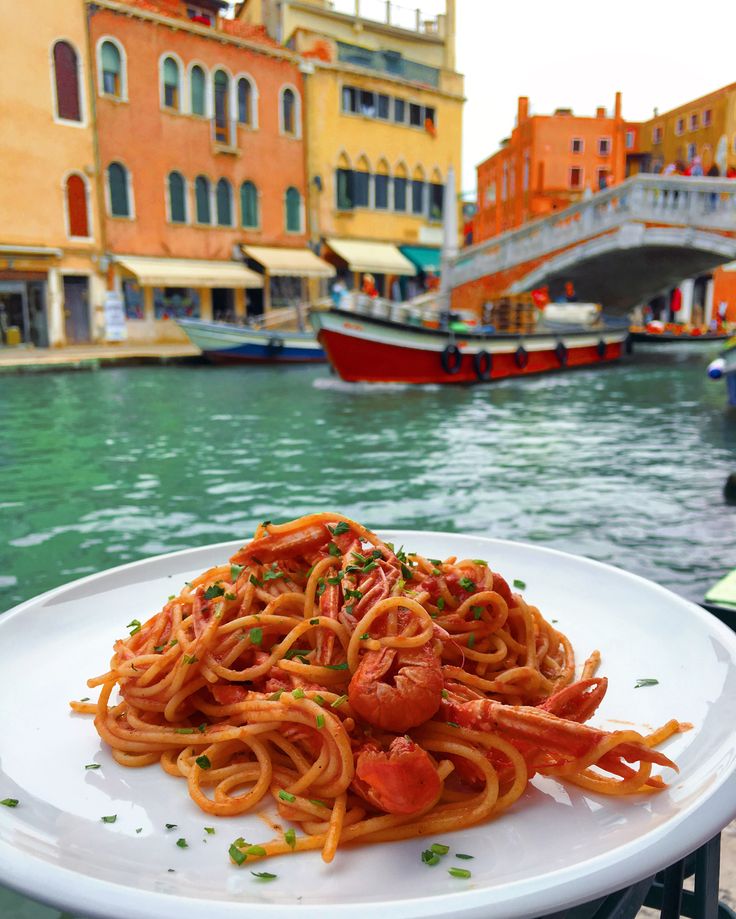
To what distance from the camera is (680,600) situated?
167 cm

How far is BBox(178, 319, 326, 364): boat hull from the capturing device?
2191 cm

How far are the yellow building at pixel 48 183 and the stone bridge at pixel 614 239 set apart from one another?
41.0ft

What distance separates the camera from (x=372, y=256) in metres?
30.3

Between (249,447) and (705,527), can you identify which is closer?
(705,527)

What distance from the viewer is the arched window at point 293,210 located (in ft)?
95.1

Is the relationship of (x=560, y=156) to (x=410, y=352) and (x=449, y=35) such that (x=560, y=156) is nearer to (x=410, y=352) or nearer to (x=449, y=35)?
(x=449, y=35)

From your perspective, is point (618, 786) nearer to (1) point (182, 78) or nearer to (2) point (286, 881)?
(2) point (286, 881)

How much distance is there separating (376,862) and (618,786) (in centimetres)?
38

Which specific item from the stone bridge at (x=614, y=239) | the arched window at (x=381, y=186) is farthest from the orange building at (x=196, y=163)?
the stone bridge at (x=614, y=239)

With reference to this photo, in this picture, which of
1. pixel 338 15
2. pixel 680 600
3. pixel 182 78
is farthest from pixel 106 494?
pixel 338 15

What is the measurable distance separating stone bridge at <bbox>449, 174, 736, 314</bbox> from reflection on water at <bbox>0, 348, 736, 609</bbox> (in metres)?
7.12

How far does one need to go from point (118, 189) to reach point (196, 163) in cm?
308

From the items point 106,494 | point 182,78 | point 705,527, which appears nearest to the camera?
point 705,527

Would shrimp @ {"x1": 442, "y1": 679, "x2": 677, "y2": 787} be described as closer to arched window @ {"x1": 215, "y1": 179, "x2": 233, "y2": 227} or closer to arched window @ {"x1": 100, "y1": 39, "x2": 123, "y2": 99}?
arched window @ {"x1": 100, "y1": 39, "x2": 123, "y2": 99}
